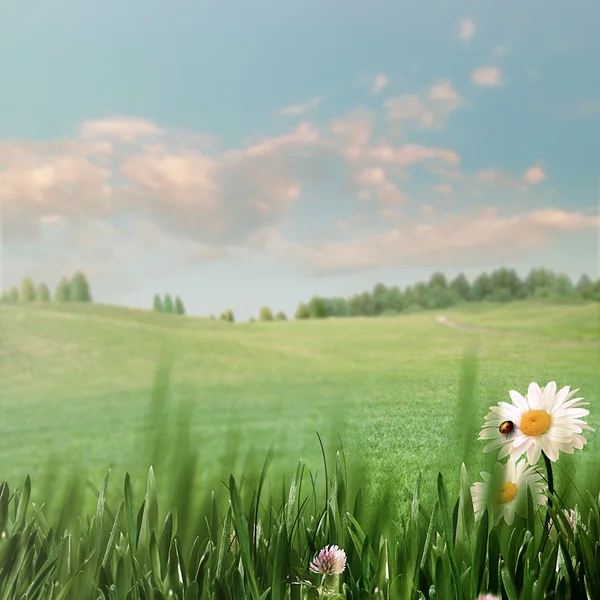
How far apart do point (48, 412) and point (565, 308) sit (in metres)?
1.07

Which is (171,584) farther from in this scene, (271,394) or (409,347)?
(409,347)

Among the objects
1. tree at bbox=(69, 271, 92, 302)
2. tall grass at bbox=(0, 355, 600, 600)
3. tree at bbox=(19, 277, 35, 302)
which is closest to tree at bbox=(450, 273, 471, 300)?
tall grass at bbox=(0, 355, 600, 600)

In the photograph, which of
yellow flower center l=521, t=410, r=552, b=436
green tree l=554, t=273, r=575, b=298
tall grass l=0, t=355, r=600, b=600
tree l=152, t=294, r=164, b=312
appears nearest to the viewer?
tall grass l=0, t=355, r=600, b=600

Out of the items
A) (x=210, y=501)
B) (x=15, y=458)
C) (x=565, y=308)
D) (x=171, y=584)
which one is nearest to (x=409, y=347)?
(x=565, y=308)

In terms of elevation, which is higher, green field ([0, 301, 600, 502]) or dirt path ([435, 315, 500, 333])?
dirt path ([435, 315, 500, 333])

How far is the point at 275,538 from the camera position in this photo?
3.01 feet

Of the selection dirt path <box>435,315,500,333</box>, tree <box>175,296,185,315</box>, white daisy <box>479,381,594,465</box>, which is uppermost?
tree <box>175,296,185,315</box>

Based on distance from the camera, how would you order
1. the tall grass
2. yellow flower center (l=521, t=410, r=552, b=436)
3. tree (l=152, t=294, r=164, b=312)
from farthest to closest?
tree (l=152, t=294, r=164, b=312) → yellow flower center (l=521, t=410, r=552, b=436) → the tall grass

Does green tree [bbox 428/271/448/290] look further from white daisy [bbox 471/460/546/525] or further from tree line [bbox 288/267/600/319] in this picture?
white daisy [bbox 471/460/546/525]

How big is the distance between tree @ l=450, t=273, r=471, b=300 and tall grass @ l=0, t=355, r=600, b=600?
0.35m

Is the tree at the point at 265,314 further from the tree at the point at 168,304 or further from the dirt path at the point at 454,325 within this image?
the dirt path at the point at 454,325

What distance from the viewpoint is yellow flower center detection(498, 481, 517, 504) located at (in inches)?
37.5

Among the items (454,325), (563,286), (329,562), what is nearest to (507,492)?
(329,562)

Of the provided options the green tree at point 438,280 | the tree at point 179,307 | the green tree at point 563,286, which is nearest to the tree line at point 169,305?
the tree at point 179,307
